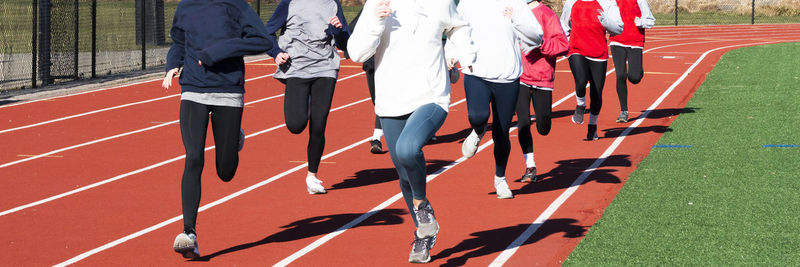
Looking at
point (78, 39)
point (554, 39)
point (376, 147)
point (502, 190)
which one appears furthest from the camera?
point (78, 39)

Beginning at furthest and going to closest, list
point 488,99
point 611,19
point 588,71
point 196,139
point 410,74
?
point 588,71
point 611,19
point 488,99
point 196,139
point 410,74

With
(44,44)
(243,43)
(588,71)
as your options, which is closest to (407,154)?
(243,43)

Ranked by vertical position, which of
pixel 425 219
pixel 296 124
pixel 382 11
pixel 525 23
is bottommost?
pixel 425 219

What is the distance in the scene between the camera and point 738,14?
49500 millimetres

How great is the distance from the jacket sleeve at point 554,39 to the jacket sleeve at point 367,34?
142 inches

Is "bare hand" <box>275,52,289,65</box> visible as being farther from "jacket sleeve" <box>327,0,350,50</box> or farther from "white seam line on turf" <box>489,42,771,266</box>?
"white seam line on turf" <box>489,42,771,266</box>

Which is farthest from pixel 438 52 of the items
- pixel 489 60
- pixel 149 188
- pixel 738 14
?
pixel 738 14

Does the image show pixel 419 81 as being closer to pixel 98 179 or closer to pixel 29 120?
pixel 98 179

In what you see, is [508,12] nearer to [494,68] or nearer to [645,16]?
[494,68]

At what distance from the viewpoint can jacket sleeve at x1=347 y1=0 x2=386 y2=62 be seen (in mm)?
6547

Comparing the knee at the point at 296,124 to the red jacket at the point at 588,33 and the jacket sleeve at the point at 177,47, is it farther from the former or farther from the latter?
the red jacket at the point at 588,33

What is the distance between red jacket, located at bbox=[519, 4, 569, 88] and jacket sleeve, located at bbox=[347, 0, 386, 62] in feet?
11.9

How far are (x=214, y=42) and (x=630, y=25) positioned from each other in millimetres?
8506

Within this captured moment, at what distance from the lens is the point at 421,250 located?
7.00 m
